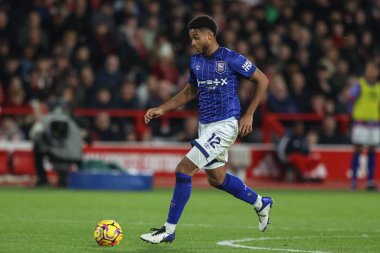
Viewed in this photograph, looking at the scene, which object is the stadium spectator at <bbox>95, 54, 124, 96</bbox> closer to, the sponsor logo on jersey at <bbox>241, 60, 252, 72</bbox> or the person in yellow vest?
the person in yellow vest

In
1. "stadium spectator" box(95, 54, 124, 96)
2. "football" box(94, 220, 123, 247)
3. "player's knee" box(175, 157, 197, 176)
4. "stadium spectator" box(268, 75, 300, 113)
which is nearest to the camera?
"football" box(94, 220, 123, 247)

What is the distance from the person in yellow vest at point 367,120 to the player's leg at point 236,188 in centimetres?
902

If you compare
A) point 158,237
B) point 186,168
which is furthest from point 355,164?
point 158,237

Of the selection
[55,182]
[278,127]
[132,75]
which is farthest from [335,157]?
[55,182]

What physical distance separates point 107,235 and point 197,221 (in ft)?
10.3

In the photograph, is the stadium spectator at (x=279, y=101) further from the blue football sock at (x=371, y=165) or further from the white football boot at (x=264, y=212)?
the white football boot at (x=264, y=212)

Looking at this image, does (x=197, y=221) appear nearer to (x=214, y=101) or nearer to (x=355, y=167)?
(x=214, y=101)

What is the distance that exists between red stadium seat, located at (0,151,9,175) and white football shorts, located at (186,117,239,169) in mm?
10055

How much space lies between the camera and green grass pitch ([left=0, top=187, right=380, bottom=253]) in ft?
29.3

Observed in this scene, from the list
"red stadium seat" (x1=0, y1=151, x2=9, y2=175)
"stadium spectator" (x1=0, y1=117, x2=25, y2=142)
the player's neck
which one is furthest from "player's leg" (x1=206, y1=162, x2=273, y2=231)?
"stadium spectator" (x1=0, y1=117, x2=25, y2=142)

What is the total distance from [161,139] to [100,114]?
5.08 ft

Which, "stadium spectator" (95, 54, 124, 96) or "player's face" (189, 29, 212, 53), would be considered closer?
"player's face" (189, 29, 212, 53)

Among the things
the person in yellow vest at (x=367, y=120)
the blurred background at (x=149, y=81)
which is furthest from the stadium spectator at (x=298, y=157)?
the person in yellow vest at (x=367, y=120)

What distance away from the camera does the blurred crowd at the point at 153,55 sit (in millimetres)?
19812
